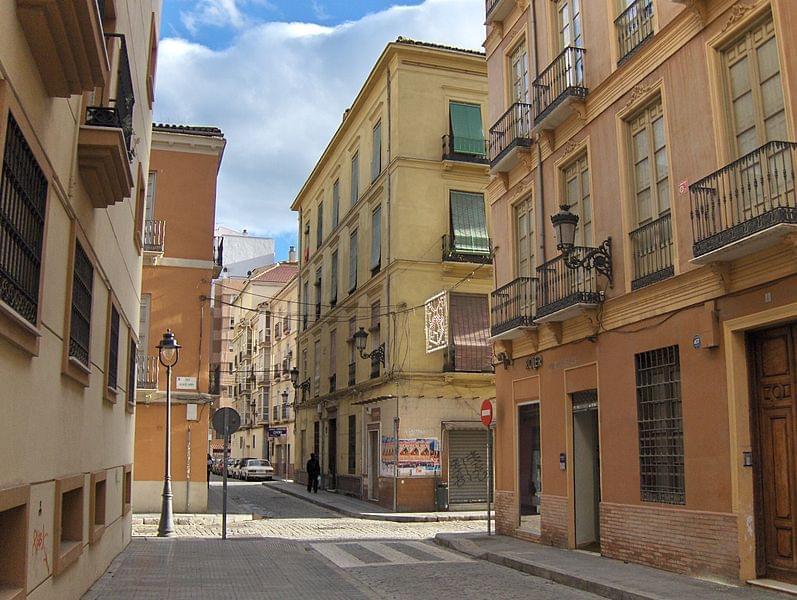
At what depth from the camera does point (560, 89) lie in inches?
570

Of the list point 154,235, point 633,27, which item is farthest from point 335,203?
point 633,27

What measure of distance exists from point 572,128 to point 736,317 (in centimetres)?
559

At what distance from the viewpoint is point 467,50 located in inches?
1081

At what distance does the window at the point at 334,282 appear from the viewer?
34375mm

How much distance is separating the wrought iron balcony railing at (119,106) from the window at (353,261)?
2124cm

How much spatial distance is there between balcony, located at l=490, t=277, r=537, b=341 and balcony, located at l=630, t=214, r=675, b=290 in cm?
297

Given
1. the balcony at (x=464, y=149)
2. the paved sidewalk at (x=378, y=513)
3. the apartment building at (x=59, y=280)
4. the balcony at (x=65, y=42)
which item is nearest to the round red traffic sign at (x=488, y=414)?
the paved sidewalk at (x=378, y=513)

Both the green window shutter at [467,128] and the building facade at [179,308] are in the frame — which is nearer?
the building facade at [179,308]

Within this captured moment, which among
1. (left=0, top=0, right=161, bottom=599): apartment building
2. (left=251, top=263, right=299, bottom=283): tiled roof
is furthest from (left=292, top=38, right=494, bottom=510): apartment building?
(left=251, top=263, right=299, bottom=283): tiled roof

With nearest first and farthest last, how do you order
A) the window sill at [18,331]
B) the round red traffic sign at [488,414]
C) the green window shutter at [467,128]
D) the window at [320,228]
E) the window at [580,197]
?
the window sill at [18,331] < the window at [580,197] < the round red traffic sign at [488,414] < the green window shutter at [467,128] < the window at [320,228]

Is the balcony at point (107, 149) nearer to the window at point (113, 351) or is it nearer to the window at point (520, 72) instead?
the window at point (113, 351)

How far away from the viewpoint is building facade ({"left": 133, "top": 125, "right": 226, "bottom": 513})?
2155cm

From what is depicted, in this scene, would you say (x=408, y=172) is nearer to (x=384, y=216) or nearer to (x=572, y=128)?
(x=384, y=216)

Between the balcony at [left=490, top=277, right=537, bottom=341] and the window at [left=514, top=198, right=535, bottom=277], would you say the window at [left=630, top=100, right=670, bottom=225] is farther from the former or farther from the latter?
the window at [left=514, top=198, right=535, bottom=277]
